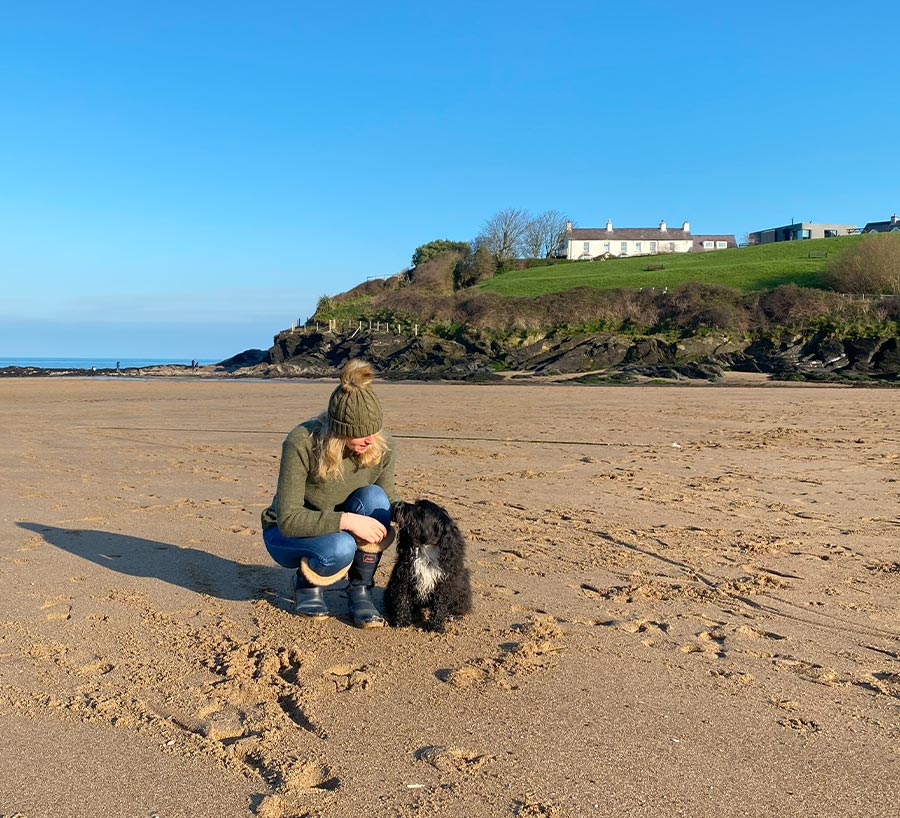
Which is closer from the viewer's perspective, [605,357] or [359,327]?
[605,357]

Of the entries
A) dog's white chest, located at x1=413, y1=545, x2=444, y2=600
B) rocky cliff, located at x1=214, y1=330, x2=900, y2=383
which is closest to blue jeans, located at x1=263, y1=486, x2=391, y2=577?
dog's white chest, located at x1=413, y1=545, x2=444, y2=600

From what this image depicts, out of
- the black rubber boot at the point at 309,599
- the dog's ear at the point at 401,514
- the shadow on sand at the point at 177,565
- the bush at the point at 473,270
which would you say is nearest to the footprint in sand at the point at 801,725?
the dog's ear at the point at 401,514

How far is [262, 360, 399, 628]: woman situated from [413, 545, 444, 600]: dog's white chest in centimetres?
32

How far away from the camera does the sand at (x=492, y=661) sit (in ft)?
9.41

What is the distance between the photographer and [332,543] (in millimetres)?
4492

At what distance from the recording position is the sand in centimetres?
287

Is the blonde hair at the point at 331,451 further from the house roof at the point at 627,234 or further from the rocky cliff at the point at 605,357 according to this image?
the house roof at the point at 627,234

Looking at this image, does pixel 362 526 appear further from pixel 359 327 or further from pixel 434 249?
pixel 434 249

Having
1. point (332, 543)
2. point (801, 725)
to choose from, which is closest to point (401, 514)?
point (332, 543)

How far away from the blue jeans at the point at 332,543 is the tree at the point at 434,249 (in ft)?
238

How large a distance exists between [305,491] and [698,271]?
55.2 metres

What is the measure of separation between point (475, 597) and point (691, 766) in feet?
7.26

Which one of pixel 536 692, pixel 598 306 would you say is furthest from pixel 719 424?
pixel 598 306

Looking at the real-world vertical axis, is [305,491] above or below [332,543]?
above
